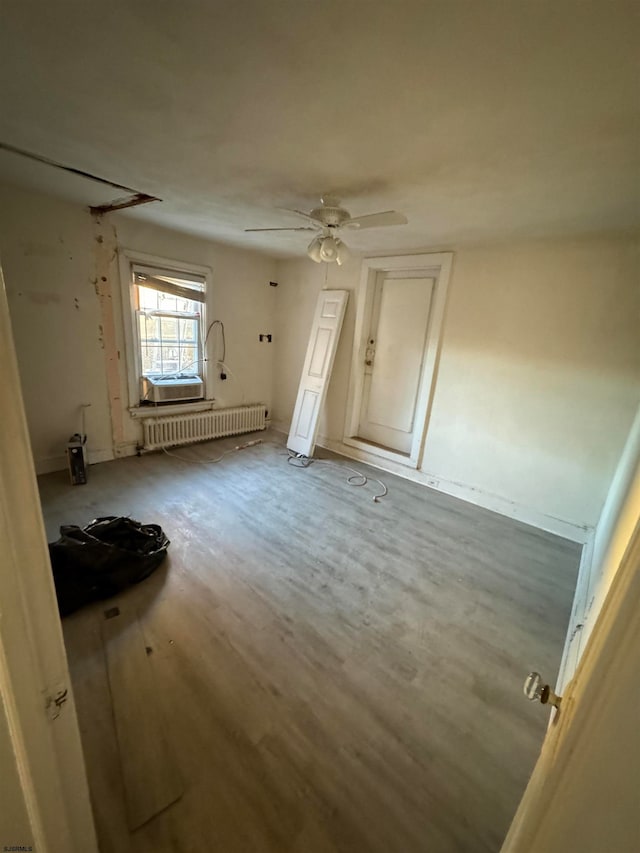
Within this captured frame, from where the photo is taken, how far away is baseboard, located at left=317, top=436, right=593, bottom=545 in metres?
2.89

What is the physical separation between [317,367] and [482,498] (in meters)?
2.31

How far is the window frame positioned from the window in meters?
0.02

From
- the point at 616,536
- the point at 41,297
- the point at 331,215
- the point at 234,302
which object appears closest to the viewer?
the point at 616,536

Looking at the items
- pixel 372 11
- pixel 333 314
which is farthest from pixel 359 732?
pixel 333 314

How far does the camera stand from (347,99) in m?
1.34

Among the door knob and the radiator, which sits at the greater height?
the door knob

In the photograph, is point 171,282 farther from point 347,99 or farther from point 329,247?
point 347,99

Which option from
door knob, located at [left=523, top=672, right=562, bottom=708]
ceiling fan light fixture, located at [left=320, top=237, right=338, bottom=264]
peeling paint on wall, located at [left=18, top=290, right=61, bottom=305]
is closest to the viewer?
door knob, located at [left=523, top=672, right=562, bottom=708]

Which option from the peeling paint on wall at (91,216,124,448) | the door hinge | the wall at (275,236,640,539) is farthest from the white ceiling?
the door hinge

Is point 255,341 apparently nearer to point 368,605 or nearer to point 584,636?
point 368,605

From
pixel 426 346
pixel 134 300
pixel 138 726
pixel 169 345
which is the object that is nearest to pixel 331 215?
pixel 426 346

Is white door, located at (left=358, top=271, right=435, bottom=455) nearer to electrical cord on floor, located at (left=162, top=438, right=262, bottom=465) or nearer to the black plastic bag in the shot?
electrical cord on floor, located at (left=162, top=438, right=262, bottom=465)

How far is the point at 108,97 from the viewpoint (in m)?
1.45

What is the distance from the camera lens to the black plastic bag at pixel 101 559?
75.5 inches
